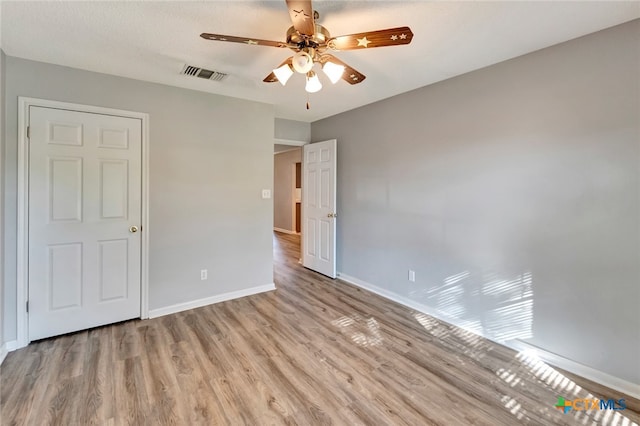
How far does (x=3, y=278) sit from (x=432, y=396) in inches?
135

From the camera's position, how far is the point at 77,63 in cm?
258

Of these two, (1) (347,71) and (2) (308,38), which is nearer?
(2) (308,38)

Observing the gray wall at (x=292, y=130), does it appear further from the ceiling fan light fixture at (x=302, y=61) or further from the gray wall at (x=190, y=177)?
the ceiling fan light fixture at (x=302, y=61)

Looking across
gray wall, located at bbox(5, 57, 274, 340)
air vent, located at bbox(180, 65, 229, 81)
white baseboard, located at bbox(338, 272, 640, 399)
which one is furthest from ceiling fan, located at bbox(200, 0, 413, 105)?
white baseboard, located at bbox(338, 272, 640, 399)

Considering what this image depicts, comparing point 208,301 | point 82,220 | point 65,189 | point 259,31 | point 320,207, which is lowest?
point 208,301

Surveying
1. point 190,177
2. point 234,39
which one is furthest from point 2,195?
point 234,39

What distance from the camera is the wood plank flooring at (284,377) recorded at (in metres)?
1.77

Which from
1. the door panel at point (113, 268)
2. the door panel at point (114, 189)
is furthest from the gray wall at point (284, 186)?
the door panel at point (113, 268)

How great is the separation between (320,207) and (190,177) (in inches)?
78.0

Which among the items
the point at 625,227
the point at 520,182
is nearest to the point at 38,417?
the point at 520,182

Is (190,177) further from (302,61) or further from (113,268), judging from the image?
(302,61)

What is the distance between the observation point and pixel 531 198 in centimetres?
240

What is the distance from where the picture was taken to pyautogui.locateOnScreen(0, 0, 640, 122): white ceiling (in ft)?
5.91

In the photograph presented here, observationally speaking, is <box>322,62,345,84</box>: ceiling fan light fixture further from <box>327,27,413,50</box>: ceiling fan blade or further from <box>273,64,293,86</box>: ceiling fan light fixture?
<box>273,64,293,86</box>: ceiling fan light fixture
